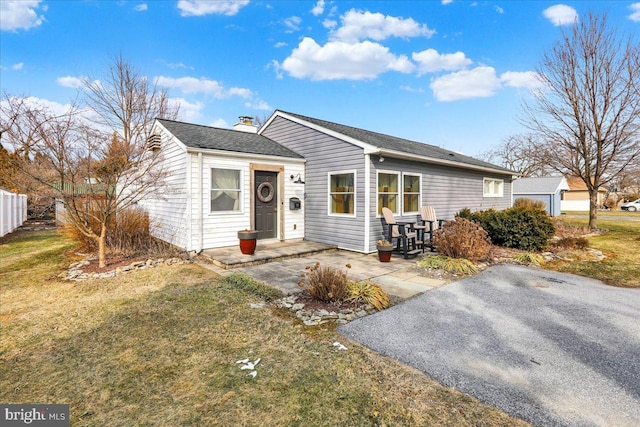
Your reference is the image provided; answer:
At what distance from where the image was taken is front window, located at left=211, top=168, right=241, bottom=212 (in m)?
7.50

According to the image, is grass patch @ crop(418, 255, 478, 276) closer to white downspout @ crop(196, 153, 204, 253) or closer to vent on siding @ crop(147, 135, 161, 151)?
white downspout @ crop(196, 153, 204, 253)

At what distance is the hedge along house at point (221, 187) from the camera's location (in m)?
7.19

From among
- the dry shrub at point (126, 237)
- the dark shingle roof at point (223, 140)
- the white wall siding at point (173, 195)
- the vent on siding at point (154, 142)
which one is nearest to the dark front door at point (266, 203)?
the dark shingle roof at point (223, 140)

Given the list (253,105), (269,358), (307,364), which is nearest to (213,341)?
(269,358)

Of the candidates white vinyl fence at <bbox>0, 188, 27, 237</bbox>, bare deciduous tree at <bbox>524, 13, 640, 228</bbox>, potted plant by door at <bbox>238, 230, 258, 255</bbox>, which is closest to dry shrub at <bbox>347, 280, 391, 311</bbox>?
potted plant by door at <bbox>238, 230, 258, 255</bbox>

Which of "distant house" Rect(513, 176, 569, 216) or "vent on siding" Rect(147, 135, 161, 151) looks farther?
"distant house" Rect(513, 176, 569, 216)

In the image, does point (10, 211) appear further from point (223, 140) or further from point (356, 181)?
point (356, 181)

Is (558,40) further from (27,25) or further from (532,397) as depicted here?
(27,25)

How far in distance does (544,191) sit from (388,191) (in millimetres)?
20267

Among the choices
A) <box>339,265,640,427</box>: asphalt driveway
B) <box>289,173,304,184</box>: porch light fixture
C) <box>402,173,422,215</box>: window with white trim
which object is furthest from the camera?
<box>289,173,304,184</box>: porch light fixture

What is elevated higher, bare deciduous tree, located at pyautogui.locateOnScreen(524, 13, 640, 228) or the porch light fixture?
bare deciduous tree, located at pyautogui.locateOnScreen(524, 13, 640, 228)

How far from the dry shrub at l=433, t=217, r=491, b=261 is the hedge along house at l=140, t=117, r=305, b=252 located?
13.8 ft

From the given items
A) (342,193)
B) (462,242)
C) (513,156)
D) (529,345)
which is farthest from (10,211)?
(513,156)

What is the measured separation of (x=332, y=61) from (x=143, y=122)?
39.9 ft
